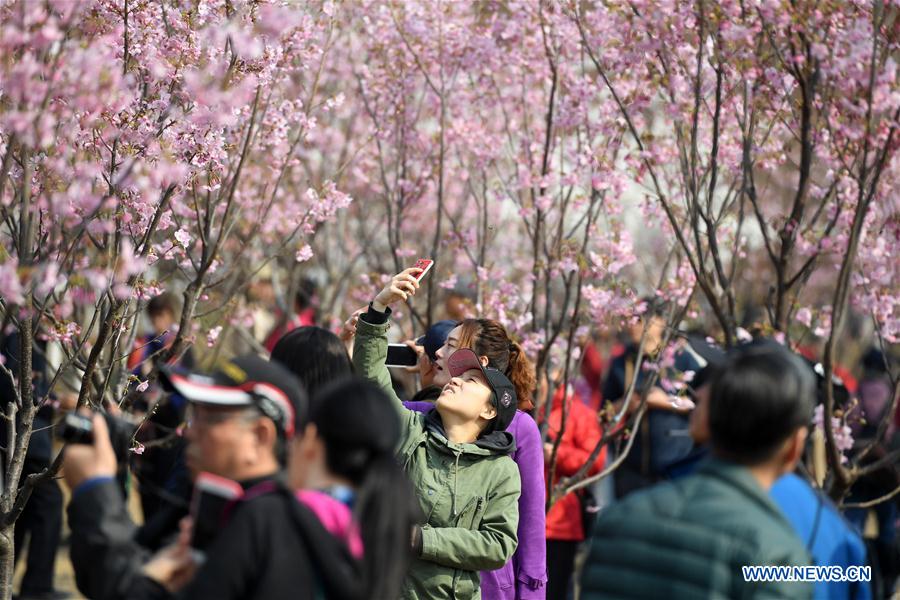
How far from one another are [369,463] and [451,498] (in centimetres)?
173

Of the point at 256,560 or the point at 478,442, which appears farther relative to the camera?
the point at 478,442

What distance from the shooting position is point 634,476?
348 inches

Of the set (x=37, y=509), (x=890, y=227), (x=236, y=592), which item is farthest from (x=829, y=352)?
(x=37, y=509)

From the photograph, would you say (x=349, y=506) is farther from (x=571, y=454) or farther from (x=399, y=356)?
(x=571, y=454)

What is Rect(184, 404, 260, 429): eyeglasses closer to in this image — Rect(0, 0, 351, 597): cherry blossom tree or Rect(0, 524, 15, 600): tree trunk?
Rect(0, 0, 351, 597): cherry blossom tree

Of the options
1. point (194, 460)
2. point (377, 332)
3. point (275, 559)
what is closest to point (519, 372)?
point (377, 332)

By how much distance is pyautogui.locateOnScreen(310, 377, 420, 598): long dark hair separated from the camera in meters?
2.58

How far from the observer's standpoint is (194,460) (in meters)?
2.77

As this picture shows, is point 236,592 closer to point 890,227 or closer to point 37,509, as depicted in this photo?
point 890,227

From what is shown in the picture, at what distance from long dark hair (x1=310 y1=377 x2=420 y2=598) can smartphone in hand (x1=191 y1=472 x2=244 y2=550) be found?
22 cm

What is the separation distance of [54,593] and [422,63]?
14.6 ft

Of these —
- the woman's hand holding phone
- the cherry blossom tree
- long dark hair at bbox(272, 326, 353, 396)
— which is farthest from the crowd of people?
the woman's hand holding phone

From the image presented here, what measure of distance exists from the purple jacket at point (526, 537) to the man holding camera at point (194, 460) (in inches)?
79.4

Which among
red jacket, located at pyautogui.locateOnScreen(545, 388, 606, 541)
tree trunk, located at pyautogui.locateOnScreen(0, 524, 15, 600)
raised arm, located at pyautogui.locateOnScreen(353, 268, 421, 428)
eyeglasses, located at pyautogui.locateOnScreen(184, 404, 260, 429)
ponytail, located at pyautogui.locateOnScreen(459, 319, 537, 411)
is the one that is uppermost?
eyeglasses, located at pyautogui.locateOnScreen(184, 404, 260, 429)
